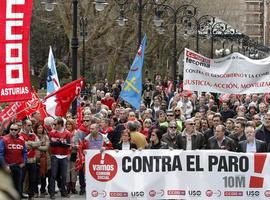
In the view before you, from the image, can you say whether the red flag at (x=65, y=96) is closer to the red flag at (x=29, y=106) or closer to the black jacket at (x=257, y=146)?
the red flag at (x=29, y=106)

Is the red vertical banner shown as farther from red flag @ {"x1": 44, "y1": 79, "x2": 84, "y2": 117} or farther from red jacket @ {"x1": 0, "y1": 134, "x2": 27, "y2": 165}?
red flag @ {"x1": 44, "y1": 79, "x2": 84, "y2": 117}

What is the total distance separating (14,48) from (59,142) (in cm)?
515

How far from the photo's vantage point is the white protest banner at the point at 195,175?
9.68m

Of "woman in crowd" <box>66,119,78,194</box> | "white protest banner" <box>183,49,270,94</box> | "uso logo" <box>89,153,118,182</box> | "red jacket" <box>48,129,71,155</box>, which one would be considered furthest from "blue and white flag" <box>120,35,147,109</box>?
"uso logo" <box>89,153,118,182</box>

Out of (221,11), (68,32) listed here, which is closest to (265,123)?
(68,32)

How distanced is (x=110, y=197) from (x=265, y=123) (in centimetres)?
343

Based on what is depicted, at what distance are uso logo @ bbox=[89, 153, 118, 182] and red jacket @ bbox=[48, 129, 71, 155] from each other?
3.23 metres

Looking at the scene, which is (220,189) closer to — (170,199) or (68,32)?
(170,199)

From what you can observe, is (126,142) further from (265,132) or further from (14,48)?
(14,48)

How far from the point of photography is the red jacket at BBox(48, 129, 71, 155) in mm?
13234

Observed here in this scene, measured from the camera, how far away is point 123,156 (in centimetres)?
988

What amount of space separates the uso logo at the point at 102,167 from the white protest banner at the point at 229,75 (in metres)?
6.09

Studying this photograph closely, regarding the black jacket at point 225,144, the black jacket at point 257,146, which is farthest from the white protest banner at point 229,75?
the black jacket at point 257,146

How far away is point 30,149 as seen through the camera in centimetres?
1282
